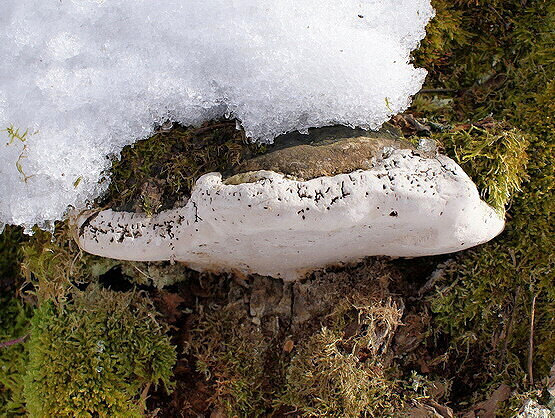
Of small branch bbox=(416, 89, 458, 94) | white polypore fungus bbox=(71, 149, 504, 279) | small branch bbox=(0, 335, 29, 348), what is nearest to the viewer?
white polypore fungus bbox=(71, 149, 504, 279)

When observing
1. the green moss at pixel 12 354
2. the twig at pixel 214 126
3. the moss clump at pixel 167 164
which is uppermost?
the twig at pixel 214 126

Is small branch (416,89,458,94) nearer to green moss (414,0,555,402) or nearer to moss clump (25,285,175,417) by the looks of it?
green moss (414,0,555,402)

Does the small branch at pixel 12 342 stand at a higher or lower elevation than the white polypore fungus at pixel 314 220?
lower

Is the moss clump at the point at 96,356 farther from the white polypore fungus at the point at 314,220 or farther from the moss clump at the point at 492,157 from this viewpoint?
the moss clump at the point at 492,157

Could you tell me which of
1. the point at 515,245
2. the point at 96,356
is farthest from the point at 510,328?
the point at 96,356

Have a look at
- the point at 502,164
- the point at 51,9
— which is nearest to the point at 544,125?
the point at 502,164

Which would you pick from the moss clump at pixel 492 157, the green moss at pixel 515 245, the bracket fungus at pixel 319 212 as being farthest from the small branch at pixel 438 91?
the bracket fungus at pixel 319 212

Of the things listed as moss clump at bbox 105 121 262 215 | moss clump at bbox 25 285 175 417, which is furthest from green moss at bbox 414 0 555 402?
moss clump at bbox 25 285 175 417
